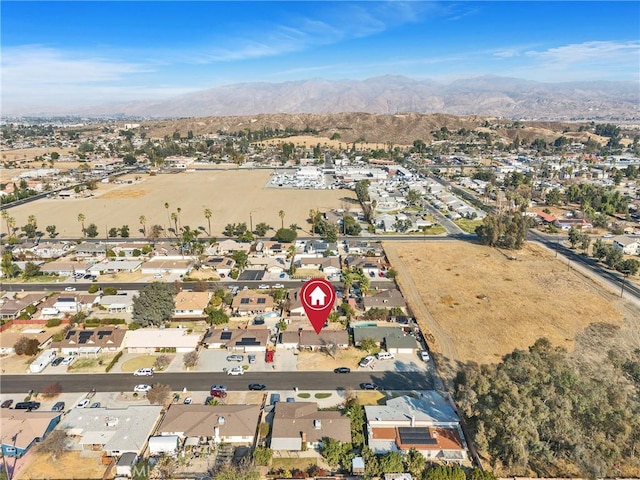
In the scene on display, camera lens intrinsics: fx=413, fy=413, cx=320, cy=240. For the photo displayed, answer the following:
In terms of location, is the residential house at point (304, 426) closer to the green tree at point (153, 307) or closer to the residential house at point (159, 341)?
the residential house at point (159, 341)

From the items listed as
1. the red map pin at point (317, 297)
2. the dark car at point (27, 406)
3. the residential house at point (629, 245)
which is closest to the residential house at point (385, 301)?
the red map pin at point (317, 297)

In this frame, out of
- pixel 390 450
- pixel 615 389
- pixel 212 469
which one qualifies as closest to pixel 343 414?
pixel 390 450

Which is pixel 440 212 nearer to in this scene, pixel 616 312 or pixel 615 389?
pixel 616 312

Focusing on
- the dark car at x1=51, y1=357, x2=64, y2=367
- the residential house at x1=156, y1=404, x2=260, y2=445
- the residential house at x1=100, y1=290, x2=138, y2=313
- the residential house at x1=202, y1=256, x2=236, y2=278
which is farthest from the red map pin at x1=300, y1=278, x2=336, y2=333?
the residential house at x1=202, y1=256, x2=236, y2=278

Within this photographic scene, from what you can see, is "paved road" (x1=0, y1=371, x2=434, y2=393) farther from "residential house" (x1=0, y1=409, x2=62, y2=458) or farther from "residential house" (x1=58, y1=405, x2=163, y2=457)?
"residential house" (x1=0, y1=409, x2=62, y2=458)

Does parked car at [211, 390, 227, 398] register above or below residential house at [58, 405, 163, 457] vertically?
below

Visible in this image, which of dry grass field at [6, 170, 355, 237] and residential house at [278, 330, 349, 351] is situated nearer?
residential house at [278, 330, 349, 351]
